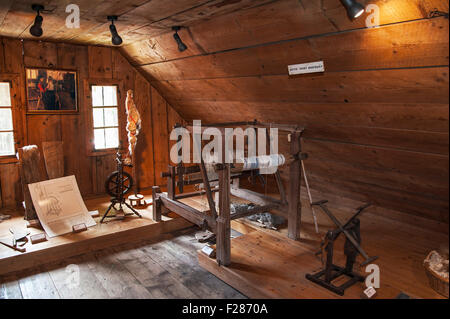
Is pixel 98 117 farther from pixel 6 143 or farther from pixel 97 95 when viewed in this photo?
pixel 6 143

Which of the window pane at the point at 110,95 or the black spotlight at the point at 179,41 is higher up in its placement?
the black spotlight at the point at 179,41

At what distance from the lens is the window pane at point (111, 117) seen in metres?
4.72

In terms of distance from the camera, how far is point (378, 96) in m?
2.46

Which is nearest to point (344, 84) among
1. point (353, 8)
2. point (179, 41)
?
point (353, 8)

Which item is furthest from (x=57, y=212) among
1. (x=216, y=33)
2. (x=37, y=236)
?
(x=216, y=33)

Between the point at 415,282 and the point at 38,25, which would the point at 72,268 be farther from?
the point at 415,282

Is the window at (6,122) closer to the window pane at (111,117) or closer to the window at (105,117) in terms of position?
the window at (105,117)

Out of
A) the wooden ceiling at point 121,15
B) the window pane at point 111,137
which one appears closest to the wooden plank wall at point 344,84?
the wooden ceiling at point 121,15

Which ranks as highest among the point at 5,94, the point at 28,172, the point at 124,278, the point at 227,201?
the point at 5,94

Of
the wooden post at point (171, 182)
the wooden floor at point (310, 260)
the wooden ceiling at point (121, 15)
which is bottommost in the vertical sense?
the wooden floor at point (310, 260)

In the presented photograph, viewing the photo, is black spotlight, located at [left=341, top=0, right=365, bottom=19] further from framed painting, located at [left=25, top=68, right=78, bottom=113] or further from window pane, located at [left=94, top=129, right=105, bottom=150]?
window pane, located at [left=94, top=129, right=105, bottom=150]

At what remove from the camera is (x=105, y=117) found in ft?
15.4

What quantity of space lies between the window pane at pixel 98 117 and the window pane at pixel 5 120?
0.95 metres

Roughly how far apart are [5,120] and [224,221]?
2.89 meters
